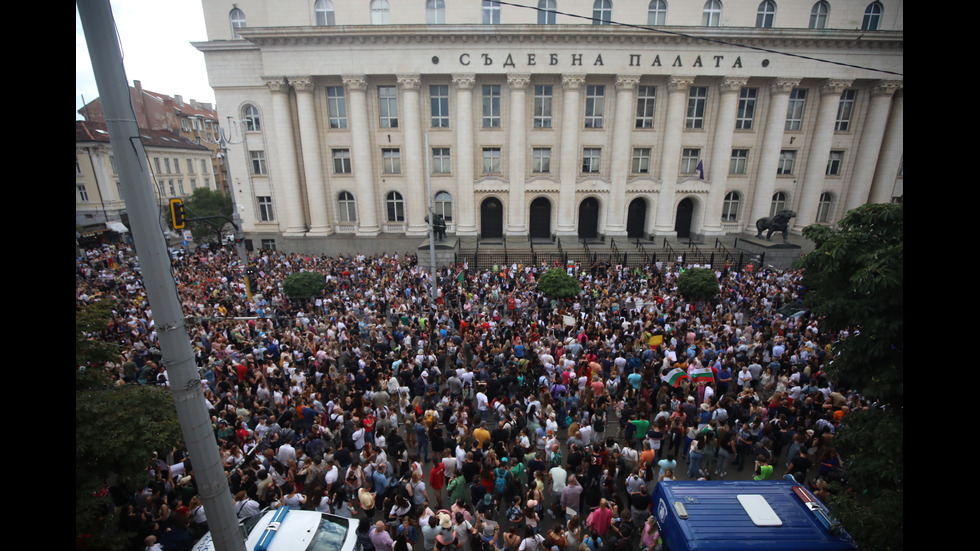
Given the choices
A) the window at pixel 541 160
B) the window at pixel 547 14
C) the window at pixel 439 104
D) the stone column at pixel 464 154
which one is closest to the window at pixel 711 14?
the window at pixel 547 14

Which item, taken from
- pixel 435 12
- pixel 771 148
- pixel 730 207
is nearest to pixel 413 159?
pixel 435 12

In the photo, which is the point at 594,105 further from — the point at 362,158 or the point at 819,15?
the point at 362,158

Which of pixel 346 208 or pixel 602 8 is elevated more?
pixel 602 8

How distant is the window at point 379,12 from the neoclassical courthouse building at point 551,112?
11 centimetres

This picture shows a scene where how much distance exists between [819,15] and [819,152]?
9328mm

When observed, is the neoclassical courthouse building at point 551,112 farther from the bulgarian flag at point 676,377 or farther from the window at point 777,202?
the bulgarian flag at point 676,377

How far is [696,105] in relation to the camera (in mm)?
30078

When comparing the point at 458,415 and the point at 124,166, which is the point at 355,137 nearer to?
the point at 458,415

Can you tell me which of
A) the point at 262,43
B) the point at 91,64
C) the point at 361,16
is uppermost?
the point at 361,16

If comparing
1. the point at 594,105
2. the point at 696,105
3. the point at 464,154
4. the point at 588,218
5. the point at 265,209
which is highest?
the point at 594,105

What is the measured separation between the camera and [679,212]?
33.6m

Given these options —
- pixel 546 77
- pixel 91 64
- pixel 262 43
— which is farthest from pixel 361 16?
pixel 91 64

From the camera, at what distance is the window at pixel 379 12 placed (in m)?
28.4

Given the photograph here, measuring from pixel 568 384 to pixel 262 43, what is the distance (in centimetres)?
3006
